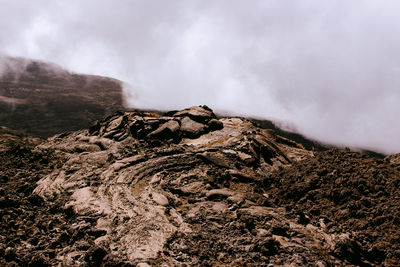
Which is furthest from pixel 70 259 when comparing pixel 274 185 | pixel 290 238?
pixel 274 185

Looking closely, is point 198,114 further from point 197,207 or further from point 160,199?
point 197,207

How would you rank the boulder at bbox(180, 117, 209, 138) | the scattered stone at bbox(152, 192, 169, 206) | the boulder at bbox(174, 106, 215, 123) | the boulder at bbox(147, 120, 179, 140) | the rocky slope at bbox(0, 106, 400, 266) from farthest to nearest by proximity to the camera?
the boulder at bbox(174, 106, 215, 123) < the boulder at bbox(180, 117, 209, 138) < the boulder at bbox(147, 120, 179, 140) < the scattered stone at bbox(152, 192, 169, 206) < the rocky slope at bbox(0, 106, 400, 266)

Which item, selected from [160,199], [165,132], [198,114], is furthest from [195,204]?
[198,114]

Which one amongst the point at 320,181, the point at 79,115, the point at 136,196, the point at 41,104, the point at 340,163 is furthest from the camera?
the point at 41,104

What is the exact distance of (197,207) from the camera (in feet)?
41.7

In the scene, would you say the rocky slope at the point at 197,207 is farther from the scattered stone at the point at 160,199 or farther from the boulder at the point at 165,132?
the boulder at the point at 165,132

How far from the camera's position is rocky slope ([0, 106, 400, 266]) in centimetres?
869

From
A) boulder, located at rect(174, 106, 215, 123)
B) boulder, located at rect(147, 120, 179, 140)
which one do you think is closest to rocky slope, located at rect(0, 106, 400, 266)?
boulder, located at rect(147, 120, 179, 140)

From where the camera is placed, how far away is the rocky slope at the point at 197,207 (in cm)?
869

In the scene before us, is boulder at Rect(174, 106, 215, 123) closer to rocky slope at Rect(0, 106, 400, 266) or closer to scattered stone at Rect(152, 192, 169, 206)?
rocky slope at Rect(0, 106, 400, 266)

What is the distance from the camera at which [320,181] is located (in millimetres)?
14539

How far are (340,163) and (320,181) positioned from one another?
2.94m

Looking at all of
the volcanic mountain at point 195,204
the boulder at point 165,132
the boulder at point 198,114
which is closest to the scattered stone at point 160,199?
the volcanic mountain at point 195,204

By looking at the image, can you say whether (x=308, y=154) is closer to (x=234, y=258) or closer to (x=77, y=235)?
(x=234, y=258)
